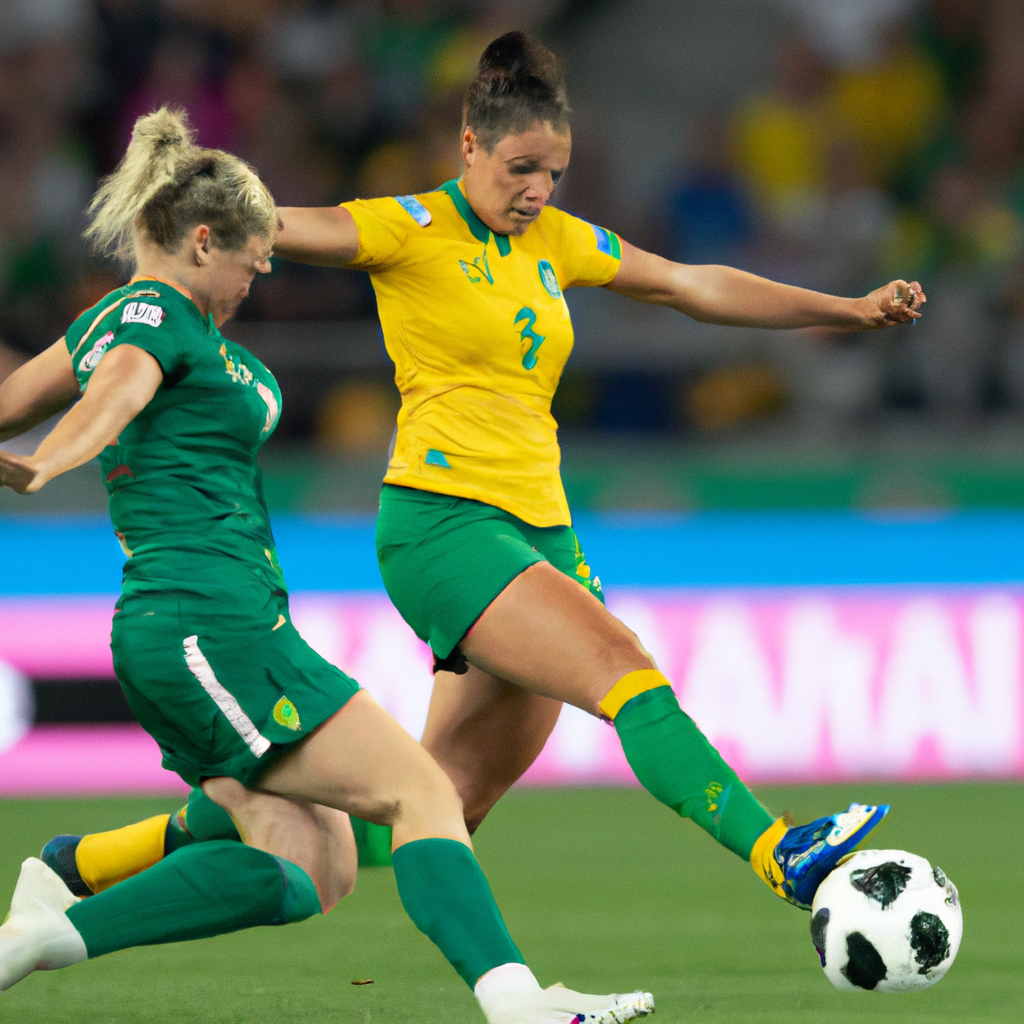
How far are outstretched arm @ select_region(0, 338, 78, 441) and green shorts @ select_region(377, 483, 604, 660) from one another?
0.79 meters

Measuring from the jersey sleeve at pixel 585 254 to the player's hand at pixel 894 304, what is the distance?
1.97 feet

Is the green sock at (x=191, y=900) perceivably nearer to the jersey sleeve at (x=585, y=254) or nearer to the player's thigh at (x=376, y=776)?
the player's thigh at (x=376, y=776)

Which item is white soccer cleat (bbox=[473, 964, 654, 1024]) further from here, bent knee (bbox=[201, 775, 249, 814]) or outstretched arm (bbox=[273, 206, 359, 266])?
outstretched arm (bbox=[273, 206, 359, 266])

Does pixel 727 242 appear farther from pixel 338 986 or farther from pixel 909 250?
pixel 338 986

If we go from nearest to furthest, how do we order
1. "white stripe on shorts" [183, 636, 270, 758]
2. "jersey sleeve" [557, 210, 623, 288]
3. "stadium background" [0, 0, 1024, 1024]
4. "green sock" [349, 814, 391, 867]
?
"white stripe on shorts" [183, 636, 270, 758]
"jersey sleeve" [557, 210, 623, 288]
"green sock" [349, 814, 391, 867]
"stadium background" [0, 0, 1024, 1024]

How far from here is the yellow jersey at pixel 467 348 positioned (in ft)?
12.6

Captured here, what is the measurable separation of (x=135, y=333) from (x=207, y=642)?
57cm

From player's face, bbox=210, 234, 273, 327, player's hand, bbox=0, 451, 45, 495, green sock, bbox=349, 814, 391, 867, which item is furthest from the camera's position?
green sock, bbox=349, 814, 391, 867

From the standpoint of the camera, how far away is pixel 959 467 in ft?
25.1

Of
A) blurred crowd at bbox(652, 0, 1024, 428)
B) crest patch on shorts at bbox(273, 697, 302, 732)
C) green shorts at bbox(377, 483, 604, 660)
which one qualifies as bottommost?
crest patch on shorts at bbox(273, 697, 302, 732)

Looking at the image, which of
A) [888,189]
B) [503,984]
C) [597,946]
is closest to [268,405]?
[503,984]

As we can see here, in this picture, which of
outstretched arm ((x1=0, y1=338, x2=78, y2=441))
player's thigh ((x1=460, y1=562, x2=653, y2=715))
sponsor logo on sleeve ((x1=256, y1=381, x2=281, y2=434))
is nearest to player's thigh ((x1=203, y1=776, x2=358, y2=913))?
player's thigh ((x1=460, y1=562, x2=653, y2=715))

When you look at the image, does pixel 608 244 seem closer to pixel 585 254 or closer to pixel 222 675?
pixel 585 254

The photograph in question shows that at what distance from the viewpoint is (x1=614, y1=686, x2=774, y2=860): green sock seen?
3320 millimetres
